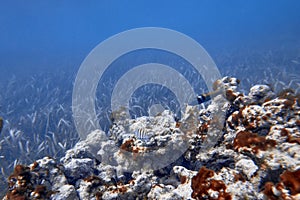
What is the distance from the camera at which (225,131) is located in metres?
4.07

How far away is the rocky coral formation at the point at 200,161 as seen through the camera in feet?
8.57

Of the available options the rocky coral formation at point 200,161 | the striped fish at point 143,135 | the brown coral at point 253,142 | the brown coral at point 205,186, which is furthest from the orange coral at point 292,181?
the striped fish at point 143,135

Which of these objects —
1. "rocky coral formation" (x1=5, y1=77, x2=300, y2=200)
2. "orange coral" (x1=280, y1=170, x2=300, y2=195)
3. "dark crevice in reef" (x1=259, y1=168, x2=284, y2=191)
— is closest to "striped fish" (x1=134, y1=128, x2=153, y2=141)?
"rocky coral formation" (x1=5, y1=77, x2=300, y2=200)

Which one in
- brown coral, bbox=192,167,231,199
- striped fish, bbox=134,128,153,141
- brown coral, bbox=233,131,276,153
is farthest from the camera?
striped fish, bbox=134,128,153,141

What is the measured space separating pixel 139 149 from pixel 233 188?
181 centimetres

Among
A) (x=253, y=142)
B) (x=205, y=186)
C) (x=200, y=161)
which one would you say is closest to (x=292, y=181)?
(x=205, y=186)

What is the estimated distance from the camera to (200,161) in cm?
364

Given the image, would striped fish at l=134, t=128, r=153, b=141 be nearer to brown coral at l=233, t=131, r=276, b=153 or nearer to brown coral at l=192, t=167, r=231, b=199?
brown coral at l=233, t=131, r=276, b=153

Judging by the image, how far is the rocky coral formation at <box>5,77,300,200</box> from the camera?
2.61 metres

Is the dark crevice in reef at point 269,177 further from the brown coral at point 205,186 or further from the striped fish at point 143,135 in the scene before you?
the striped fish at point 143,135

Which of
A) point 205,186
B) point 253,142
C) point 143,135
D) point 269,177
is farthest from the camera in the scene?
point 143,135

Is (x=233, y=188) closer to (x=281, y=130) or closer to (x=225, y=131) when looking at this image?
(x=281, y=130)

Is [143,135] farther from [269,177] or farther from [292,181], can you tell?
[292,181]

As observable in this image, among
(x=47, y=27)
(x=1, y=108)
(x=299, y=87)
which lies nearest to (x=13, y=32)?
(x=47, y=27)
